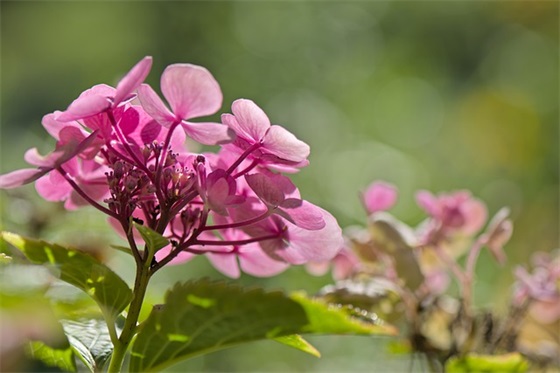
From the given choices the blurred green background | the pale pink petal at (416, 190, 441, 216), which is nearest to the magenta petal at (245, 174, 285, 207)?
the pale pink petal at (416, 190, 441, 216)

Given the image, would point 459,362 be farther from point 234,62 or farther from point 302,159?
point 234,62

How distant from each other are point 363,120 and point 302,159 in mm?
2632

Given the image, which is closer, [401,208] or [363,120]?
[401,208]

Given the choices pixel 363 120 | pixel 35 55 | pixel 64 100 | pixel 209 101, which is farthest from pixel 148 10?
pixel 209 101

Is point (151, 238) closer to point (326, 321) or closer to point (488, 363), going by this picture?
point (326, 321)

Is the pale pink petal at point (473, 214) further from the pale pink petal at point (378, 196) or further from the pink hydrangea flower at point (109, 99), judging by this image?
the pink hydrangea flower at point (109, 99)

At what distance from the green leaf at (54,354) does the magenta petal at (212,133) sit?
14 cm

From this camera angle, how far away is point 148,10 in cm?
382

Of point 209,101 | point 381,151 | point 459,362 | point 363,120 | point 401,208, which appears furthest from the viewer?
point 363,120

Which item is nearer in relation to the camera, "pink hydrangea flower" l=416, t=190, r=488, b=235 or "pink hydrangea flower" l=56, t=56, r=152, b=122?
"pink hydrangea flower" l=56, t=56, r=152, b=122

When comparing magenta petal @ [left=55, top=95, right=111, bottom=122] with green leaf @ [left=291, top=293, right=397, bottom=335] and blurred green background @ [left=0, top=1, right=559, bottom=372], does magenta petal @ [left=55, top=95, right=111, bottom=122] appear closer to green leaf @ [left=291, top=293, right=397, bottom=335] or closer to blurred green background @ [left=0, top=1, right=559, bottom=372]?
green leaf @ [left=291, top=293, right=397, bottom=335]

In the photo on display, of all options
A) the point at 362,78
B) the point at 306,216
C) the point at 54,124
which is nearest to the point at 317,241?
the point at 306,216

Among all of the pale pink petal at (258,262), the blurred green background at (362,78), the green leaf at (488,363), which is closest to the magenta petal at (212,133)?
the pale pink petal at (258,262)

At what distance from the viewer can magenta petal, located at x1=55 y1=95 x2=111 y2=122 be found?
320 millimetres
